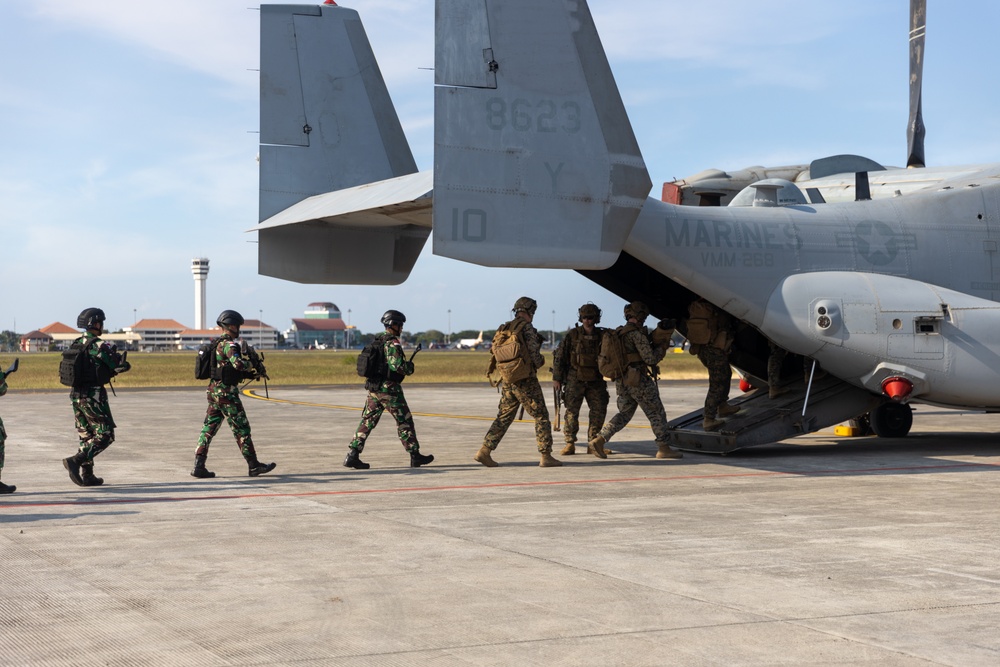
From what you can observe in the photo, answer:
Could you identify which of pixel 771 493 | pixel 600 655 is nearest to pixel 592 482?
pixel 771 493

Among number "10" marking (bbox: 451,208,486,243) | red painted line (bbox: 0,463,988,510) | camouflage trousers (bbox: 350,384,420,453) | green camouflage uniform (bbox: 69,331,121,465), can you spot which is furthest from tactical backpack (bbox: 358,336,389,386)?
green camouflage uniform (bbox: 69,331,121,465)

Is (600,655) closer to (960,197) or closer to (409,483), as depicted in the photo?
(409,483)

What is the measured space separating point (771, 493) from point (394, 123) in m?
7.65

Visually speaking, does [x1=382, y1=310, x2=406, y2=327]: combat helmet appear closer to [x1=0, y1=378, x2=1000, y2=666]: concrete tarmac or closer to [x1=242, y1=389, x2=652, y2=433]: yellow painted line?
[x1=0, y1=378, x2=1000, y2=666]: concrete tarmac

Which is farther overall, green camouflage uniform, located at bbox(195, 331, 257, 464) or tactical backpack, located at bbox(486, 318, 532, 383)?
tactical backpack, located at bbox(486, 318, 532, 383)

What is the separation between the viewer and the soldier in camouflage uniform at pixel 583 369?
12.5 m

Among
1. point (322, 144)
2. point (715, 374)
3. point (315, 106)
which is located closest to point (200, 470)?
point (322, 144)

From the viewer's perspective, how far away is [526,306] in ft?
38.4

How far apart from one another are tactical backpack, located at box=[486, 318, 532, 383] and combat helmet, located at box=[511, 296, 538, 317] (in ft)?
0.73

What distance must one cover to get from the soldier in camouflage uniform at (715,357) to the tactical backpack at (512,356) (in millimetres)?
2634

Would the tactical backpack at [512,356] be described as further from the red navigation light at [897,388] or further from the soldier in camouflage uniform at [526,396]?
the red navigation light at [897,388]

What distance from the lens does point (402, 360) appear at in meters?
11.3

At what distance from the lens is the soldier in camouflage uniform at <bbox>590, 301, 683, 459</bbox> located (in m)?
12.2

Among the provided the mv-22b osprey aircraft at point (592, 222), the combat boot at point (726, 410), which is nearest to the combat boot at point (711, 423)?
the mv-22b osprey aircraft at point (592, 222)
